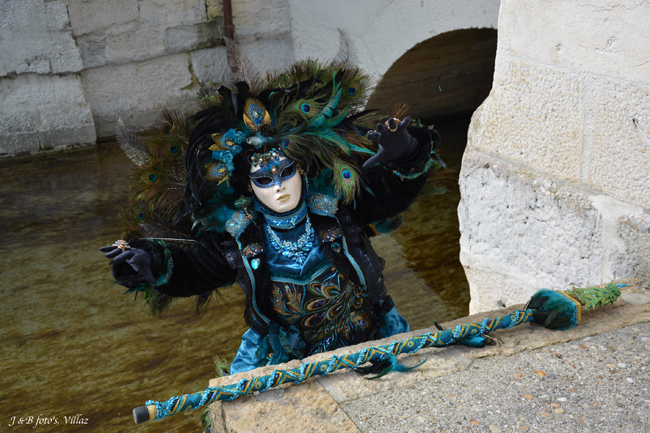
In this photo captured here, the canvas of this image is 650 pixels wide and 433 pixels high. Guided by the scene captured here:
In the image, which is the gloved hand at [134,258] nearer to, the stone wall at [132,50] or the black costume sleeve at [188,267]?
the black costume sleeve at [188,267]

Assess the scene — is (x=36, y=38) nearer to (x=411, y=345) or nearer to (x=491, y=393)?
(x=411, y=345)

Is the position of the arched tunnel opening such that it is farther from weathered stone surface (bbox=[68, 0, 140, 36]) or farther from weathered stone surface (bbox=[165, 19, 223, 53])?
weathered stone surface (bbox=[68, 0, 140, 36])

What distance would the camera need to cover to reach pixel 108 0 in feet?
16.1

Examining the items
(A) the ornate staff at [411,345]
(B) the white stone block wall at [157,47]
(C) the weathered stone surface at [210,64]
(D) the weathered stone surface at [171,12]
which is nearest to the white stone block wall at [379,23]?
(B) the white stone block wall at [157,47]

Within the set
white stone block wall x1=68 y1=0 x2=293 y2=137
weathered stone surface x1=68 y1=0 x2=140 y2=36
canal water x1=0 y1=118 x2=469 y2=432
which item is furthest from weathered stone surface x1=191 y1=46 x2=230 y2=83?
canal water x1=0 y1=118 x2=469 y2=432

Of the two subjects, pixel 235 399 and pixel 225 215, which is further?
pixel 225 215

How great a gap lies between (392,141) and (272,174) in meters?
0.33

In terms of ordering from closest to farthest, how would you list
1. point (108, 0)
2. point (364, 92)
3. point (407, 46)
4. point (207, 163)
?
point (207, 163) < point (364, 92) < point (407, 46) < point (108, 0)

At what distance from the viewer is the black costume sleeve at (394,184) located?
5.63 feet

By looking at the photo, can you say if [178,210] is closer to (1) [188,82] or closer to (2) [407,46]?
(2) [407,46]

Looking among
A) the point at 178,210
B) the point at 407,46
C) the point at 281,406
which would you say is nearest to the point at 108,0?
the point at 407,46

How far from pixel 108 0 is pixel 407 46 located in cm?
235

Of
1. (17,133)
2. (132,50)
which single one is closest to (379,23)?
(132,50)

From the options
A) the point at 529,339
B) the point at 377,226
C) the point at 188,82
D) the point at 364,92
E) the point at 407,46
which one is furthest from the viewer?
the point at 188,82
